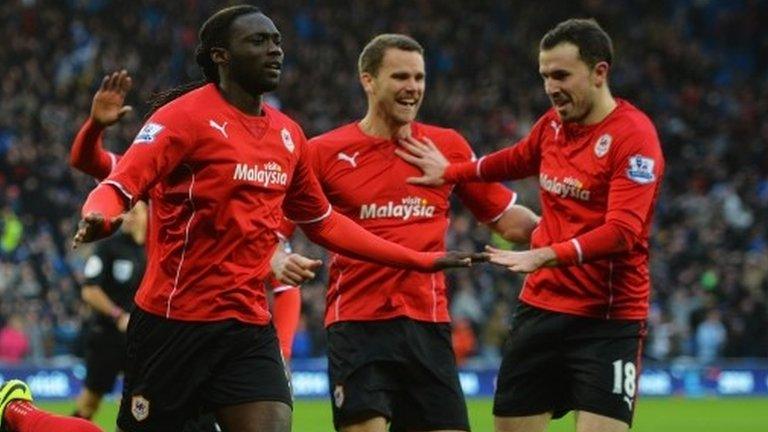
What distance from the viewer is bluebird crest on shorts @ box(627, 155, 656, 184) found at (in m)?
7.90

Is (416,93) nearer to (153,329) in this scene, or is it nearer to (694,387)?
(153,329)

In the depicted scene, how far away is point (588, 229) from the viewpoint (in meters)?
8.12

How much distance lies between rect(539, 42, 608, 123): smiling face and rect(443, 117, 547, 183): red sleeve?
503mm

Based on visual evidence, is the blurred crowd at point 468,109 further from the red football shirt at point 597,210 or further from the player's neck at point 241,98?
the player's neck at point 241,98

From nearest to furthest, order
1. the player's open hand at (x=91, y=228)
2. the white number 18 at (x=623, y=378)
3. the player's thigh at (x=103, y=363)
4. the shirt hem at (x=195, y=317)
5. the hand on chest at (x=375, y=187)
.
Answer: the player's open hand at (x=91, y=228), the shirt hem at (x=195, y=317), the white number 18 at (x=623, y=378), the hand on chest at (x=375, y=187), the player's thigh at (x=103, y=363)

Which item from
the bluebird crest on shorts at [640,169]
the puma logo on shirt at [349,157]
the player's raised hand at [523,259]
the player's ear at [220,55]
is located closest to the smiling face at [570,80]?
the bluebird crest on shorts at [640,169]

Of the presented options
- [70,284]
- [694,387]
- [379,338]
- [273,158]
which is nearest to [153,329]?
[273,158]

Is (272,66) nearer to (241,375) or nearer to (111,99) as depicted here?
(111,99)

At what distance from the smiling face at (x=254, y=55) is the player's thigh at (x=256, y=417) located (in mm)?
1394

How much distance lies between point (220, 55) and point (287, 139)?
483 mm

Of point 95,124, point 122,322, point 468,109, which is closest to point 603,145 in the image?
point 95,124

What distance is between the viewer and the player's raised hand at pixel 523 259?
7.70 m

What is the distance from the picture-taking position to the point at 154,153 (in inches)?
269

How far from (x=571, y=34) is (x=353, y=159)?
1.33 metres
